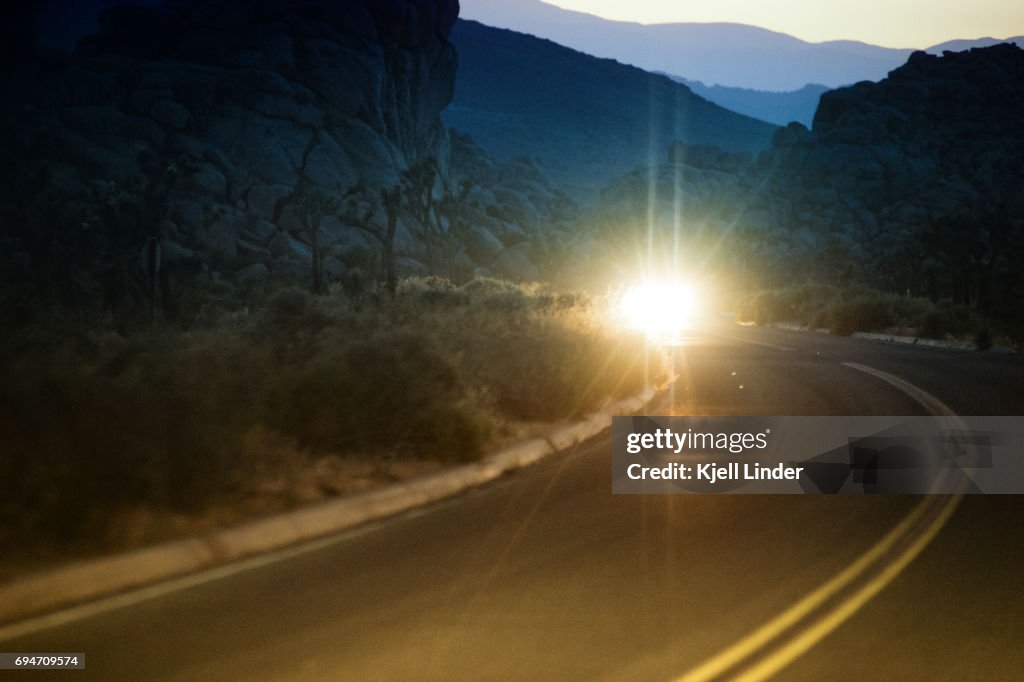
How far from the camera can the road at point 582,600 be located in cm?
502

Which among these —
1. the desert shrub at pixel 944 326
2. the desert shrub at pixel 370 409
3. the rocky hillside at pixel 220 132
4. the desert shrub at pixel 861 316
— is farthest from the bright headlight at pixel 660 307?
the rocky hillside at pixel 220 132

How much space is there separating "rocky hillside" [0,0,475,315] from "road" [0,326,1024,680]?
57.6 m

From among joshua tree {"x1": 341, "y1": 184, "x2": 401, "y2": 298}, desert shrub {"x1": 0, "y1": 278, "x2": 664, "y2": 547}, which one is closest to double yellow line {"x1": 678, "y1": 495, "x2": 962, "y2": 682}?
desert shrub {"x1": 0, "y1": 278, "x2": 664, "y2": 547}

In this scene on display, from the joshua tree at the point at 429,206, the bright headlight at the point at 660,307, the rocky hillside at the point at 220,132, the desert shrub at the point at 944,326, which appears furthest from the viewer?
the joshua tree at the point at 429,206

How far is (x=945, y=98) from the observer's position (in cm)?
16012

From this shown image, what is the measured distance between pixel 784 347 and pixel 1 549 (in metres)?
31.2

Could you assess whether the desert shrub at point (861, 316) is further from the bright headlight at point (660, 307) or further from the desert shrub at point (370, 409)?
the desert shrub at point (370, 409)

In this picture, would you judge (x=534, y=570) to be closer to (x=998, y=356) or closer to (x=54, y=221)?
(x=998, y=356)

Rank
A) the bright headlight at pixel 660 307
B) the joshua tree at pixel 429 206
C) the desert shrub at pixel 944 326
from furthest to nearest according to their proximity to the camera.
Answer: the joshua tree at pixel 429 206 → the desert shrub at pixel 944 326 → the bright headlight at pixel 660 307

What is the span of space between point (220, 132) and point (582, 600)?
372 feet

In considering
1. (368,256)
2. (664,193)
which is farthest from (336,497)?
(664,193)

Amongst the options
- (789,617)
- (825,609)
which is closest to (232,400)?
(789,617)

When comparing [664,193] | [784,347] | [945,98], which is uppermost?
[945,98]

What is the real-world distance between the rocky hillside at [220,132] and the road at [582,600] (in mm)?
57606
